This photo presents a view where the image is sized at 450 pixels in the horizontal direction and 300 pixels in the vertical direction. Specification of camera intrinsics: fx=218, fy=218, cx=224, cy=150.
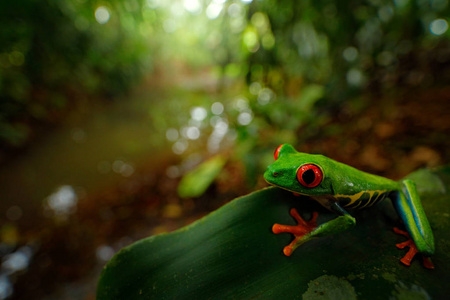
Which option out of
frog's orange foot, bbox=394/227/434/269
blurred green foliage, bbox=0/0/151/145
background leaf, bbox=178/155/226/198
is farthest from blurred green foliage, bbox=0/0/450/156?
frog's orange foot, bbox=394/227/434/269

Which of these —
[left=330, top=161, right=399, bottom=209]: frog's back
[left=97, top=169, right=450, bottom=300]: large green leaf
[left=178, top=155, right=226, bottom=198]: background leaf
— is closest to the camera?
[left=97, top=169, right=450, bottom=300]: large green leaf

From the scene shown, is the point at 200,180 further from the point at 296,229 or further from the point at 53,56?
the point at 53,56

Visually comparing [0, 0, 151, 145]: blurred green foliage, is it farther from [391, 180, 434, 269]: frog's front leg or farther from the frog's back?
[391, 180, 434, 269]: frog's front leg

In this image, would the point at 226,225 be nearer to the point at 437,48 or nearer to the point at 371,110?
the point at 371,110

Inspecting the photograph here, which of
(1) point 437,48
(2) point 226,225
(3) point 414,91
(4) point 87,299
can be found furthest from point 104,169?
(1) point 437,48

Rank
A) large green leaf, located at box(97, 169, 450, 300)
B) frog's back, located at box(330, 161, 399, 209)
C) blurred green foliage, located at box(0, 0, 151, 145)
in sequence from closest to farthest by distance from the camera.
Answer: large green leaf, located at box(97, 169, 450, 300) < frog's back, located at box(330, 161, 399, 209) < blurred green foliage, located at box(0, 0, 151, 145)

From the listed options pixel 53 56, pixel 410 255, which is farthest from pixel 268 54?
pixel 53 56
